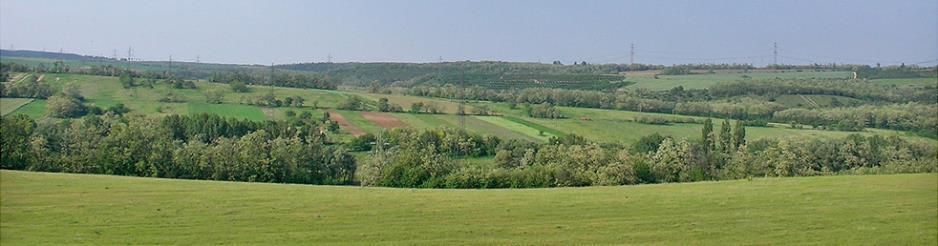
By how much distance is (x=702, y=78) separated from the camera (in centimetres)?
8944

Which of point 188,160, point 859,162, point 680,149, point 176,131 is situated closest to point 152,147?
point 188,160

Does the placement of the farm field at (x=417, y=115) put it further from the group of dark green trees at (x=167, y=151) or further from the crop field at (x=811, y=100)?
the group of dark green trees at (x=167, y=151)

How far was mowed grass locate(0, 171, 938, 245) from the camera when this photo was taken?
20625 mm

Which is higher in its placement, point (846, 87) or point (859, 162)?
point (846, 87)

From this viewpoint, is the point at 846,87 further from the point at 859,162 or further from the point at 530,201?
the point at 530,201

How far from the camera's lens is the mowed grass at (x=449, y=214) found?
2062cm

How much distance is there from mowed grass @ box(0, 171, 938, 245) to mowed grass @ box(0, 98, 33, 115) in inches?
455

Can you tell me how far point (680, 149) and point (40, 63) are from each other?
3667cm

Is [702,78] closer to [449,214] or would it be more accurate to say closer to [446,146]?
[446,146]

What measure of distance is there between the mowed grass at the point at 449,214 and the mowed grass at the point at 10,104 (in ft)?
37.9

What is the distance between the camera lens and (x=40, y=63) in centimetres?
4294

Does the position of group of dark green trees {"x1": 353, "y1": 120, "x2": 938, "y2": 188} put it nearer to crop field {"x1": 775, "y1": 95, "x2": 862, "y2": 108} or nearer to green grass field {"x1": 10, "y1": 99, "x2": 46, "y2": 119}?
crop field {"x1": 775, "y1": 95, "x2": 862, "y2": 108}

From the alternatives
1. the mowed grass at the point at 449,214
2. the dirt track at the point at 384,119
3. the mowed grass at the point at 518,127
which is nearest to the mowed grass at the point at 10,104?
the mowed grass at the point at 449,214

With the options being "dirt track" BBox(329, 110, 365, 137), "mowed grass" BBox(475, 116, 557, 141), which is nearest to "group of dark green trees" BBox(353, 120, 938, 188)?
"dirt track" BBox(329, 110, 365, 137)
